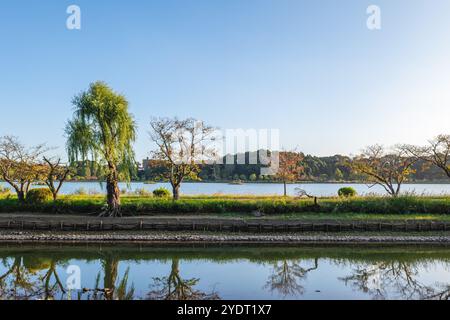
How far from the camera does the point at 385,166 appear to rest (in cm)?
2420

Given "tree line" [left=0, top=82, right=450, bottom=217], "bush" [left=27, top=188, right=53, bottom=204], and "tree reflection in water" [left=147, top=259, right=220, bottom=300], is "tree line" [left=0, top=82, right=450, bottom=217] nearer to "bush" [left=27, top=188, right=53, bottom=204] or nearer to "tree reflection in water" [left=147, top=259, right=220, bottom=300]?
"bush" [left=27, top=188, right=53, bottom=204]

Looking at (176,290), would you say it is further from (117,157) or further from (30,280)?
(117,157)

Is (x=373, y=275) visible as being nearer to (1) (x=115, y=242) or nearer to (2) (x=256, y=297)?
(2) (x=256, y=297)

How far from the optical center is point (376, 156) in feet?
81.5

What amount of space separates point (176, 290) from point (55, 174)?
14.8 meters

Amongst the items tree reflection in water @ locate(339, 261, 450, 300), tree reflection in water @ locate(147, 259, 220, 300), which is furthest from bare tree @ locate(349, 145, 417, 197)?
tree reflection in water @ locate(147, 259, 220, 300)

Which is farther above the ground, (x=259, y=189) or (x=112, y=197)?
(x=112, y=197)

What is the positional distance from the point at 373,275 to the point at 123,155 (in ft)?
43.7

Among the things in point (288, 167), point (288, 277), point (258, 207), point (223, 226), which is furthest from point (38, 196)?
point (288, 167)

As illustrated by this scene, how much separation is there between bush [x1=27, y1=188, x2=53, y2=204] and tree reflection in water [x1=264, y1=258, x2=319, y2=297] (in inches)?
554

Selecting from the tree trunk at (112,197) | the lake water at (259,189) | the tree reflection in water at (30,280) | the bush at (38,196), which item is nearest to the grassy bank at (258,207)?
the bush at (38,196)

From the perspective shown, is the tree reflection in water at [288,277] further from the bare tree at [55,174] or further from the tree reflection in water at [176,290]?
the bare tree at [55,174]

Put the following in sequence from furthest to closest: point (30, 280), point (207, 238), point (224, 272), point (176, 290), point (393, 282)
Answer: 1. point (207, 238)
2. point (224, 272)
3. point (393, 282)
4. point (30, 280)
5. point (176, 290)

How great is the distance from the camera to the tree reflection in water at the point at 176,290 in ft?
28.2
